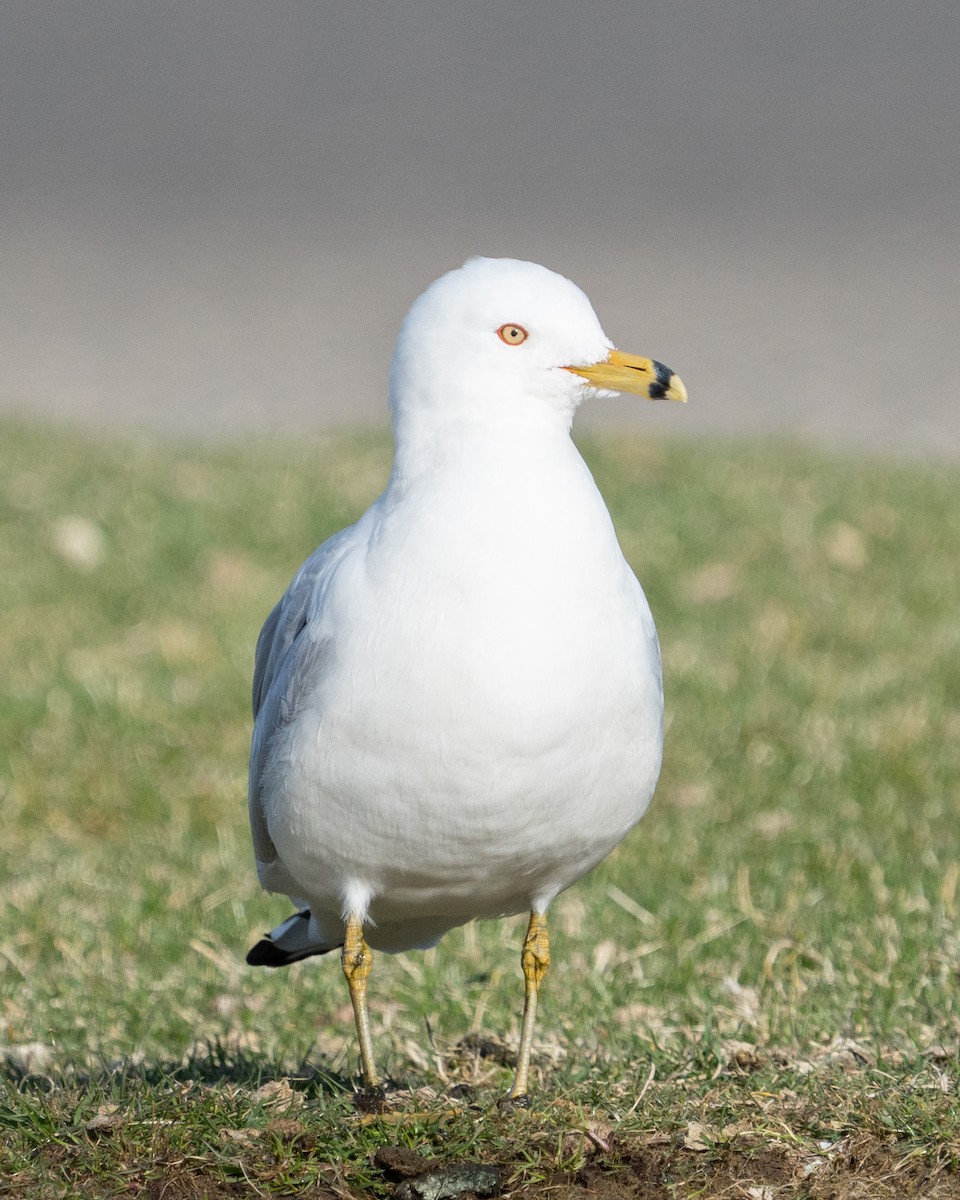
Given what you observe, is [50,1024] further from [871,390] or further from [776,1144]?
[871,390]

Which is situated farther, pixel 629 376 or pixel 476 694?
pixel 629 376

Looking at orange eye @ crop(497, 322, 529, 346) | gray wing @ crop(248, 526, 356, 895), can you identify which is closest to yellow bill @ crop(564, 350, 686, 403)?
orange eye @ crop(497, 322, 529, 346)

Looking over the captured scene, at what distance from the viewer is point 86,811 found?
6766 mm

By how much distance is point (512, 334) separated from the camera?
360cm

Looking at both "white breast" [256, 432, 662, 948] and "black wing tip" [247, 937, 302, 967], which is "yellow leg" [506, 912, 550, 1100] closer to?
"white breast" [256, 432, 662, 948]

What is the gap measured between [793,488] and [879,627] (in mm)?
1805

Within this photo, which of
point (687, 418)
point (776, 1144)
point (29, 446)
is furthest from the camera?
point (687, 418)

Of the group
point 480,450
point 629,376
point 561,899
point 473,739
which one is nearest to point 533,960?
point 473,739

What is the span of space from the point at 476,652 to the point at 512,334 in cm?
67

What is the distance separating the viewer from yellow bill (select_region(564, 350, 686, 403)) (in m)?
3.64

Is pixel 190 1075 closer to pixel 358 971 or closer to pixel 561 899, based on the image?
pixel 358 971

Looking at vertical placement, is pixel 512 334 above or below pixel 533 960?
above

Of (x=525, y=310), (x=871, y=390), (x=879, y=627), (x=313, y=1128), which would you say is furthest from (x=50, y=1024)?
(x=871, y=390)

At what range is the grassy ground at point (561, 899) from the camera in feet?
11.3
